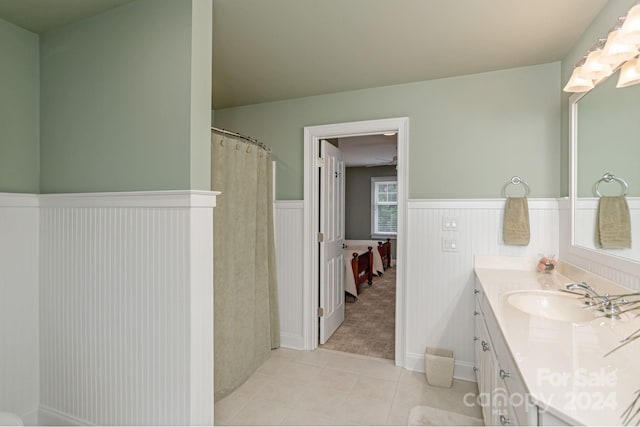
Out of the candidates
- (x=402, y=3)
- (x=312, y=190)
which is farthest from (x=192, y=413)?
(x=402, y=3)

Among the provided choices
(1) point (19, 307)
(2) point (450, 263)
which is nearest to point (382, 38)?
(2) point (450, 263)

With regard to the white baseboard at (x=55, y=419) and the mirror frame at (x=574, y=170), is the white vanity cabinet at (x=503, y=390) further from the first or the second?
the white baseboard at (x=55, y=419)

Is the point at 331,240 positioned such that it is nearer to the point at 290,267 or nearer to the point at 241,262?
the point at 290,267

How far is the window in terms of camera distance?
7965 millimetres

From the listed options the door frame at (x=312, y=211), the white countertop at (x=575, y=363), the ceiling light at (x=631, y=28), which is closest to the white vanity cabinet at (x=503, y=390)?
the white countertop at (x=575, y=363)

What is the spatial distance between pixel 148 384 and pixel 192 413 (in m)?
0.30

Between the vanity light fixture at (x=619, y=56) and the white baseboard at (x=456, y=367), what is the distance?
212 centimetres

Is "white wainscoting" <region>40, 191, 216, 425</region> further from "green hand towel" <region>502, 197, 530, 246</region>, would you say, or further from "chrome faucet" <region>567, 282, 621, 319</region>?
"green hand towel" <region>502, 197, 530, 246</region>

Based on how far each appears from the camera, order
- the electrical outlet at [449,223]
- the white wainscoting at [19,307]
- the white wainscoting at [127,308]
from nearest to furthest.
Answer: the white wainscoting at [127,308] < the white wainscoting at [19,307] < the electrical outlet at [449,223]

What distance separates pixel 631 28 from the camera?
127 centimetres

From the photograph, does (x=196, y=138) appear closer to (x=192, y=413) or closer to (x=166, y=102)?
(x=166, y=102)

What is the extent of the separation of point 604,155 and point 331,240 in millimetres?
2260

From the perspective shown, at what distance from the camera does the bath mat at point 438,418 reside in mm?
1905

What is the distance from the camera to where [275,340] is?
9.71 ft
